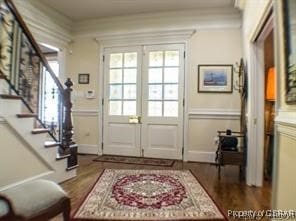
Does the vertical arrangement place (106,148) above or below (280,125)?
below

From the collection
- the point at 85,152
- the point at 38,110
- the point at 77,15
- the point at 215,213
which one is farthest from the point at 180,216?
the point at 77,15

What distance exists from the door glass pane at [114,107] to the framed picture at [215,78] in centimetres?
168

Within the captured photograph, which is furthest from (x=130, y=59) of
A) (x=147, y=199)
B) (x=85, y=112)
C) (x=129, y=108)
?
(x=147, y=199)

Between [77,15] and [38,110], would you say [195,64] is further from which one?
[38,110]

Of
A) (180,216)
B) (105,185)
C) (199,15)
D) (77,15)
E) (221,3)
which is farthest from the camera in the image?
(77,15)

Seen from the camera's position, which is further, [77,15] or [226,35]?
[77,15]

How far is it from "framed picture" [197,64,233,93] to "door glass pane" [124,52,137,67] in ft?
4.33

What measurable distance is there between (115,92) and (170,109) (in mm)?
1223

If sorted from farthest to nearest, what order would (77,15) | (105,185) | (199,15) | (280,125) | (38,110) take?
(77,15) → (199,15) → (38,110) → (105,185) → (280,125)

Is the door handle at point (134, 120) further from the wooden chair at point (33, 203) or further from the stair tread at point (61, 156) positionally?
the wooden chair at point (33, 203)

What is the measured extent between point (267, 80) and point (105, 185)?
108 inches

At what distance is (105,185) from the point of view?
3209mm

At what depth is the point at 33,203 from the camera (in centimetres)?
175

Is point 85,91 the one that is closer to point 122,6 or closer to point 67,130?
point 122,6
